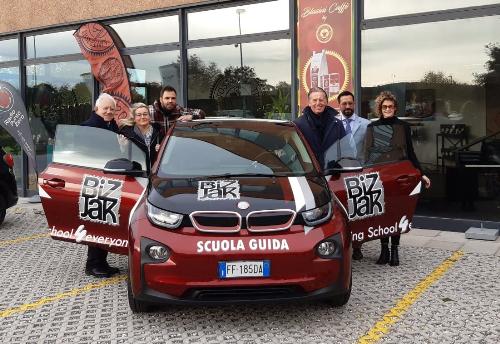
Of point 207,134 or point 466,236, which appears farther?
point 466,236

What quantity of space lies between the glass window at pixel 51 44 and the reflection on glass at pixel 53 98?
9.9 inches

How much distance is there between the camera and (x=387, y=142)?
17.6ft

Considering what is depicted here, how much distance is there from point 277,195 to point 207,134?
45.4 inches

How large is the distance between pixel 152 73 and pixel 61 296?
6.12 m

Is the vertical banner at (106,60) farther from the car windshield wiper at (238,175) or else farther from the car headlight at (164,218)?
the car headlight at (164,218)

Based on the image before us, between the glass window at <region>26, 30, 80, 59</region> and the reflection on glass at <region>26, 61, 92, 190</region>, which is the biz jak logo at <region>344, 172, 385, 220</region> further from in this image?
the glass window at <region>26, 30, 80, 59</region>

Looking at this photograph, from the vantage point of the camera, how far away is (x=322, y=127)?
5375 mm

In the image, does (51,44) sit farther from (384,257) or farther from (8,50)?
(384,257)

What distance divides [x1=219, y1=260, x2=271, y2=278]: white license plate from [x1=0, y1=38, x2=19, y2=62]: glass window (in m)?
10.3

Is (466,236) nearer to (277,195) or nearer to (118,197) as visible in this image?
(277,195)

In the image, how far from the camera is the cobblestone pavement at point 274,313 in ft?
12.2

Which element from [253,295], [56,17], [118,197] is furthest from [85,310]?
[56,17]

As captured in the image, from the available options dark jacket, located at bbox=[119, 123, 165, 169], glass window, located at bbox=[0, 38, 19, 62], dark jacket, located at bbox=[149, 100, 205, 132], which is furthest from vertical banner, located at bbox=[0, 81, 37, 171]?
dark jacket, located at bbox=[119, 123, 165, 169]

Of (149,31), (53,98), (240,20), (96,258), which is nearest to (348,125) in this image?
(96,258)
